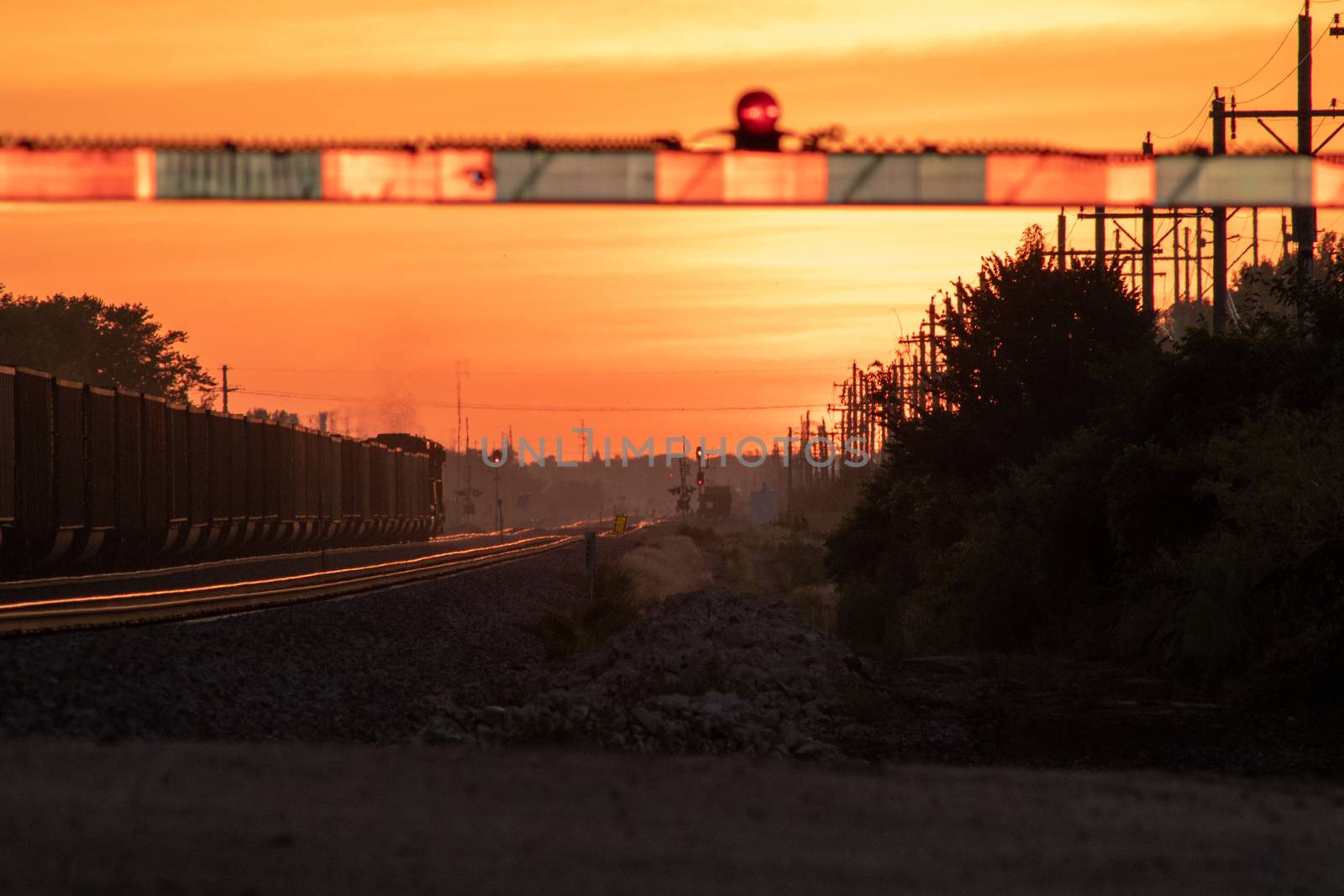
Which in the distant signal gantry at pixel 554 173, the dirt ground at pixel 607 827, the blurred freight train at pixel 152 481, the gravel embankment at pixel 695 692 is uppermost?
the distant signal gantry at pixel 554 173

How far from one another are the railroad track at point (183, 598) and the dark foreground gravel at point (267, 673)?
2.79 feet

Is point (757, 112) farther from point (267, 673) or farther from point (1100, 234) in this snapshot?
point (1100, 234)

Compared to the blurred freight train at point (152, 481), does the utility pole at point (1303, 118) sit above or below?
above

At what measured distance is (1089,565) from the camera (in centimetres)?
2942

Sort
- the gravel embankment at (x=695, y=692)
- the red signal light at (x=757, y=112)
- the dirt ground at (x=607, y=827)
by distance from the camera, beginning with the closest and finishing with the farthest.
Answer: the dirt ground at (x=607, y=827), the gravel embankment at (x=695, y=692), the red signal light at (x=757, y=112)

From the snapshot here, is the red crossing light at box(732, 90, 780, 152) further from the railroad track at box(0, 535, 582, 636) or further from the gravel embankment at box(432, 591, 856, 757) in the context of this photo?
the railroad track at box(0, 535, 582, 636)

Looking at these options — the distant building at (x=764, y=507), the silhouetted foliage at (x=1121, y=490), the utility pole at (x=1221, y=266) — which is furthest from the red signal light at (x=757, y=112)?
the distant building at (x=764, y=507)

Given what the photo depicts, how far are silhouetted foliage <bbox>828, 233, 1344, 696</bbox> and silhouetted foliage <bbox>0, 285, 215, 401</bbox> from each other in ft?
232

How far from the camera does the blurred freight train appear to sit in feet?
103

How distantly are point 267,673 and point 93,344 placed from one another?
9856cm

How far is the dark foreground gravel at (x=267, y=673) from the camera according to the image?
13734mm

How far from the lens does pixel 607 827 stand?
7586 mm

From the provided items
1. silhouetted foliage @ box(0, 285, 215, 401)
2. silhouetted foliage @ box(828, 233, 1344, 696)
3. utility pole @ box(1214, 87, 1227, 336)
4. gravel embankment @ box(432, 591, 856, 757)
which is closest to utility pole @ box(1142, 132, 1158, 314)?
silhouetted foliage @ box(828, 233, 1344, 696)

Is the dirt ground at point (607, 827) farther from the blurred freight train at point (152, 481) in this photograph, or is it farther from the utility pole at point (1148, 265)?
the utility pole at point (1148, 265)
